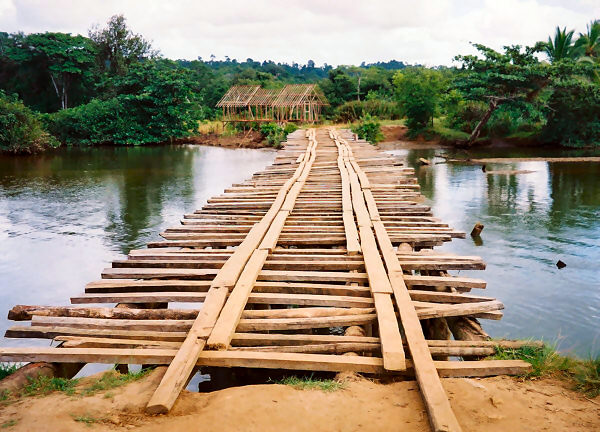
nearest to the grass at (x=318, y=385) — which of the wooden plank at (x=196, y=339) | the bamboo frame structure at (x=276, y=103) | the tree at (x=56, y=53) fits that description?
the wooden plank at (x=196, y=339)

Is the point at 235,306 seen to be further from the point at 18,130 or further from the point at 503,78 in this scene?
the point at 18,130

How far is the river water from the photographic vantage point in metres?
6.29

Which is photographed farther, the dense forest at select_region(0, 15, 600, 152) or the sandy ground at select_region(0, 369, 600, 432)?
the dense forest at select_region(0, 15, 600, 152)

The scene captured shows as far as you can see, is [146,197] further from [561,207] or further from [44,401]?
[44,401]

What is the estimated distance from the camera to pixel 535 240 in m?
8.53

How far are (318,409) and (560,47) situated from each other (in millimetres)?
24782

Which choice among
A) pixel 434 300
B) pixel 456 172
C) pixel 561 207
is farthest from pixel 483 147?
pixel 434 300

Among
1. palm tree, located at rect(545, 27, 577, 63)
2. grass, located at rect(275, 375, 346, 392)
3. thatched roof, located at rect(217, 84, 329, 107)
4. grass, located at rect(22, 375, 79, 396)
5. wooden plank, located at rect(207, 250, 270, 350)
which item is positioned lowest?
grass, located at rect(22, 375, 79, 396)

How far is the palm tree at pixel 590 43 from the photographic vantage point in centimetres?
2369

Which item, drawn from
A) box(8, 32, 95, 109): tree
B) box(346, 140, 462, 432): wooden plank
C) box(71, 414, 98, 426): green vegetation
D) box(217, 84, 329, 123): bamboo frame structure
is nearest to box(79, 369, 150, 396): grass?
box(71, 414, 98, 426): green vegetation

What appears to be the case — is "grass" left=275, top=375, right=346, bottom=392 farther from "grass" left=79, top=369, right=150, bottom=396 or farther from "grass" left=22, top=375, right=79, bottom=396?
"grass" left=22, top=375, right=79, bottom=396

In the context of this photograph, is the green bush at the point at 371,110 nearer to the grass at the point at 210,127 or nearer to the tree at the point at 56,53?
the grass at the point at 210,127

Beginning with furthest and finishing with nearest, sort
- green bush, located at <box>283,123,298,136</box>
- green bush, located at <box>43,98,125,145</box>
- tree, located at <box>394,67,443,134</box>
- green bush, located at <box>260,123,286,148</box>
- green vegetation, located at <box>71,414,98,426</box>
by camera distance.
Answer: green bush, located at <box>43,98,125,145</box>
green bush, located at <box>283,123,298,136</box>
green bush, located at <box>260,123,286,148</box>
tree, located at <box>394,67,443,134</box>
green vegetation, located at <box>71,414,98,426</box>

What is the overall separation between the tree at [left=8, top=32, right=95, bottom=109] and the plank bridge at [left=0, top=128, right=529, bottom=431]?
24.4m
